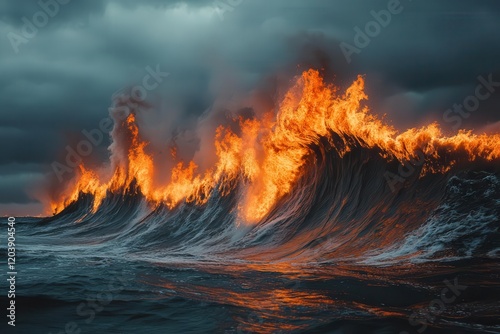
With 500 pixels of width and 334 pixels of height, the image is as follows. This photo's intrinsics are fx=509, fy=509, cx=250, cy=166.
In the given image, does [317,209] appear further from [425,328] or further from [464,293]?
[425,328]

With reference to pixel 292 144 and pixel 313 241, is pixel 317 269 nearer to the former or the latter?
pixel 313 241

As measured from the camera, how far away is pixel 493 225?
1209 cm

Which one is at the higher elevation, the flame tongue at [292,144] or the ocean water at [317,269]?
the flame tongue at [292,144]

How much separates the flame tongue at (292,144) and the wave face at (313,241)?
2.0 inches

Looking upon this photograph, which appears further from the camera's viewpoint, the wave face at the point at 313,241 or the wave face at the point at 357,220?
the wave face at the point at 357,220

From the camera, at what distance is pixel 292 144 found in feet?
63.6

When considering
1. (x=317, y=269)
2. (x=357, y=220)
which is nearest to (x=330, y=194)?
(x=357, y=220)

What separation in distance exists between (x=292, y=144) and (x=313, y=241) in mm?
5358

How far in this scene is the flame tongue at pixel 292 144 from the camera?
1548cm

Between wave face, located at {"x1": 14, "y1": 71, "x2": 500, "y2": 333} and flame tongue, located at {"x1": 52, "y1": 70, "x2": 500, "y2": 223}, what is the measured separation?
50mm

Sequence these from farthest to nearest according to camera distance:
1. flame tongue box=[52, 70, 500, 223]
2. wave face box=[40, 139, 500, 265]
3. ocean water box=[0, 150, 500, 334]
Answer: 1. flame tongue box=[52, 70, 500, 223]
2. wave face box=[40, 139, 500, 265]
3. ocean water box=[0, 150, 500, 334]

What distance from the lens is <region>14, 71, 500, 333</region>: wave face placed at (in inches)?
280

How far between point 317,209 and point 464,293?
9.59m

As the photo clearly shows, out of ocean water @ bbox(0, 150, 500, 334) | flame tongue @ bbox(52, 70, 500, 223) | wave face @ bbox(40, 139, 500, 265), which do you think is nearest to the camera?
ocean water @ bbox(0, 150, 500, 334)
